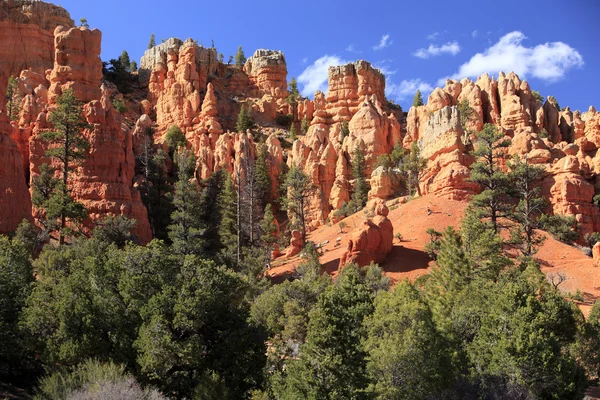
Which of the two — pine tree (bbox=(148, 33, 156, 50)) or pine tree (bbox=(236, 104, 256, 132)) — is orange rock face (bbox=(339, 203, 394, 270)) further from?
pine tree (bbox=(148, 33, 156, 50))

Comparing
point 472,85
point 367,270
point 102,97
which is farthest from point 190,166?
point 472,85

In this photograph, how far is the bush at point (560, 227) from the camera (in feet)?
149

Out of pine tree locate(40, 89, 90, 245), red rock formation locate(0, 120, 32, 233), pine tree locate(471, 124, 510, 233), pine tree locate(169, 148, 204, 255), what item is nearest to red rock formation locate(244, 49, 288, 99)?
pine tree locate(169, 148, 204, 255)

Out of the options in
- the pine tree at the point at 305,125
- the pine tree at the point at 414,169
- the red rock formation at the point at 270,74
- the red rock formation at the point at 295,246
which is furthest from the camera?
the red rock formation at the point at 270,74

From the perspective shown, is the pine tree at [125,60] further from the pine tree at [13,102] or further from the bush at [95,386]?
the bush at [95,386]

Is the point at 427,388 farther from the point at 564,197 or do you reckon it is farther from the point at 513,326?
the point at 564,197

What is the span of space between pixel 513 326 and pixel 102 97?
38219 millimetres

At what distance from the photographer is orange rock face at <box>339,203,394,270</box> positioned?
4016 cm

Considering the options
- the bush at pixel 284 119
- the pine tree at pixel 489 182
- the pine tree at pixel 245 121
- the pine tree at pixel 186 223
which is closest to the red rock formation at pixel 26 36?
the pine tree at pixel 245 121

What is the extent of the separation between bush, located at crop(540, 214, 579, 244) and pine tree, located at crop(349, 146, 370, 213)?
1857 centimetres

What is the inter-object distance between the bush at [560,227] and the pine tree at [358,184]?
18566 millimetres

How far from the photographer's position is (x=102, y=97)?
4591 cm

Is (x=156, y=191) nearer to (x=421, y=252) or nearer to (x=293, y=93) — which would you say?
(x=421, y=252)

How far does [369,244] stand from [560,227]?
18.5 metres
